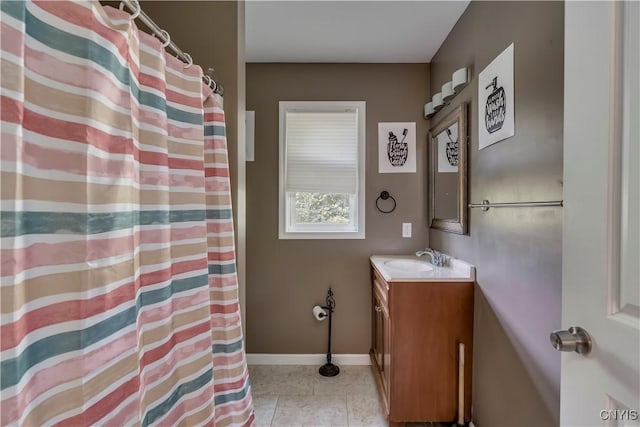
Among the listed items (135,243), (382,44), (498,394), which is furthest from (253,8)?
(498,394)

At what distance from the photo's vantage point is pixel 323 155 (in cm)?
254

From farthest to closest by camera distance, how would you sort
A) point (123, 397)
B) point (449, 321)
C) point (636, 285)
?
point (449, 321) < point (123, 397) < point (636, 285)

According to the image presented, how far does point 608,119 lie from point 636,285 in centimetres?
32

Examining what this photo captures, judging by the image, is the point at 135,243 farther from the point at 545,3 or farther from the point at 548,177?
the point at 545,3

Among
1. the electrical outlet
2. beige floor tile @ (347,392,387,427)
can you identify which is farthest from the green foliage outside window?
beige floor tile @ (347,392,387,427)

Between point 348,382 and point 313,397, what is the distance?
0.32 metres

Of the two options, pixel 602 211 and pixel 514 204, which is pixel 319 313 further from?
pixel 602 211

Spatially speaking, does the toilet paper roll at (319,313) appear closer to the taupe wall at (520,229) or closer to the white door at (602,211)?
the taupe wall at (520,229)

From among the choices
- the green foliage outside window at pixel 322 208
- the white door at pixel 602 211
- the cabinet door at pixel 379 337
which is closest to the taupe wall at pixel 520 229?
the white door at pixel 602 211

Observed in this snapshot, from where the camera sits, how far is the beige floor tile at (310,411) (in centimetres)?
181

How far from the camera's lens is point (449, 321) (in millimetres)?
1691

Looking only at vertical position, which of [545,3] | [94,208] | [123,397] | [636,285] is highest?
[545,3]

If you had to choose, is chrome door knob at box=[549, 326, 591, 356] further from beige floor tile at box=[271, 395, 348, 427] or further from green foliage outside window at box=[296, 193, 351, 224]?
green foliage outside window at box=[296, 193, 351, 224]

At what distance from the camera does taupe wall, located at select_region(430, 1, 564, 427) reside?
3.53ft
